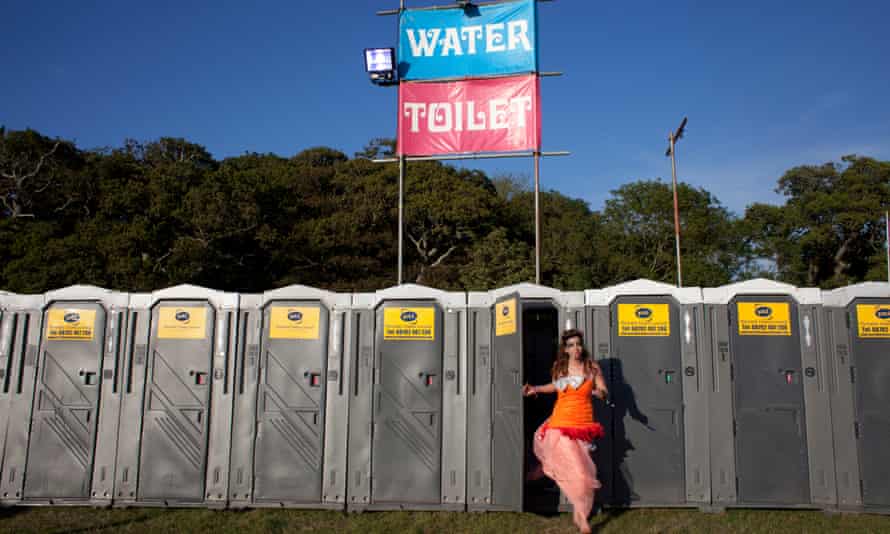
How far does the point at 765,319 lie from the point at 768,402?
0.78 m

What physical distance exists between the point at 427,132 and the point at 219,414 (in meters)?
5.51

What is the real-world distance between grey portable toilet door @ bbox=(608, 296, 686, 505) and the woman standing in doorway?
0.97m

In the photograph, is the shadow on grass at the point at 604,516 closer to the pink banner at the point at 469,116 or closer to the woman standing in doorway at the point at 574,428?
the woman standing in doorway at the point at 574,428

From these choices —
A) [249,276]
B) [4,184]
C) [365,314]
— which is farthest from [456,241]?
[365,314]

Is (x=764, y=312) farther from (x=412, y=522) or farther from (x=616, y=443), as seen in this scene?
(x=412, y=522)

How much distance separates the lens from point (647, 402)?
6129 millimetres

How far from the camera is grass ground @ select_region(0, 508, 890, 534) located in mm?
5535

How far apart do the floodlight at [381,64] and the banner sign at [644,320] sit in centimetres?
581

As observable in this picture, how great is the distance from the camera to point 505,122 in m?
9.93

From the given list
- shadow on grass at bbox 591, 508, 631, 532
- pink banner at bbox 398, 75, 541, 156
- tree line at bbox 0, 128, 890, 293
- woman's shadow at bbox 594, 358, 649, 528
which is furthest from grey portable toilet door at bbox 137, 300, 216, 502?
tree line at bbox 0, 128, 890, 293

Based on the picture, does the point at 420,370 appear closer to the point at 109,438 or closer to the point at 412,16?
the point at 109,438

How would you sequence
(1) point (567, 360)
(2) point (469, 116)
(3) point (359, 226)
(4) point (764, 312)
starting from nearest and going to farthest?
(1) point (567, 360) → (4) point (764, 312) → (2) point (469, 116) → (3) point (359, 226)

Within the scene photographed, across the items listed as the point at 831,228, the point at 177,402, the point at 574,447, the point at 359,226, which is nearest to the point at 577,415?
the point at 574,447

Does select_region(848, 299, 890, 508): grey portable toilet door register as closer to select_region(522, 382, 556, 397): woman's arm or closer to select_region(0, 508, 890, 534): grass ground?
select_region(0, 508, 890, 534): grass ground
